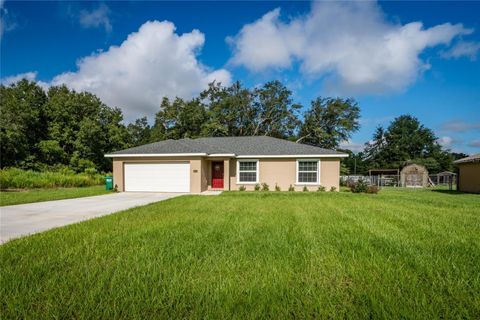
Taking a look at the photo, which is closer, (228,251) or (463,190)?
(228,251)

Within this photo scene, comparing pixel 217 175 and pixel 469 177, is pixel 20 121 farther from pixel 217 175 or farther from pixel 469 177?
pixel 469 177

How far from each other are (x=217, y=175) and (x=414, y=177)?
24.5 m

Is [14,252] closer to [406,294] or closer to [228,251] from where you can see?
[228,251]

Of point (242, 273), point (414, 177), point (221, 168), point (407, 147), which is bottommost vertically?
point (242, 273)

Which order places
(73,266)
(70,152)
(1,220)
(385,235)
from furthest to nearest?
(70,152), (1,220), (385,235), (73,266)

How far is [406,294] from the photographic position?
261 cm

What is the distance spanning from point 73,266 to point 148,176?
13753mm

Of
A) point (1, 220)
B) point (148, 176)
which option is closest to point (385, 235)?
point (1, 220)

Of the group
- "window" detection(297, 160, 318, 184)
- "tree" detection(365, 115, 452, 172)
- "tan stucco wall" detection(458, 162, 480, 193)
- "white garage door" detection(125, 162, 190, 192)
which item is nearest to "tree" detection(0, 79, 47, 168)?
"white garage door" detection(125, 162, 190, 192)

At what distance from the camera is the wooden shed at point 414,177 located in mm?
28641

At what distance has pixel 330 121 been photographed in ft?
109

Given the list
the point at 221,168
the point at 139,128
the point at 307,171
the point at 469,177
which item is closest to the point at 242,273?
the point at 307,171

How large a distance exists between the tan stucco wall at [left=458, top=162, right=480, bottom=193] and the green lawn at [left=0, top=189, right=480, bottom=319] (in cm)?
1824

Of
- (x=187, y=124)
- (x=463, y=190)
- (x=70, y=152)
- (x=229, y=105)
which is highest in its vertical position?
(x=229, y=105)
